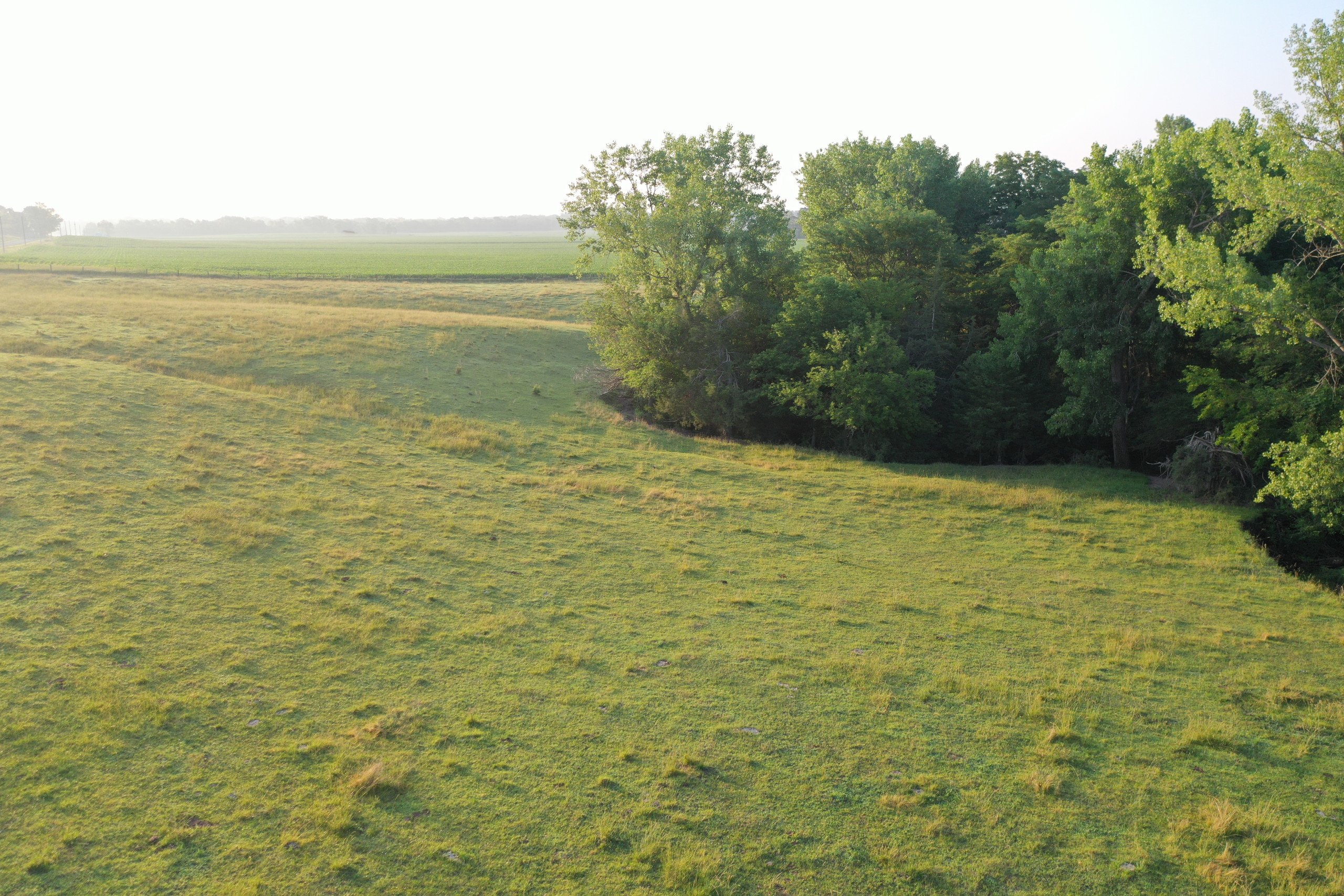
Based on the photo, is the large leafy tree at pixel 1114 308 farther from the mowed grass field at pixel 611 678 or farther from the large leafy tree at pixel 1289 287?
the mowed grass field at pixel 611 678

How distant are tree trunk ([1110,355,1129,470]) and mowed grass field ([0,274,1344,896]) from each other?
8356mm

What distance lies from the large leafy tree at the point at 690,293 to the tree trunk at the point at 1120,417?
55.6 ft

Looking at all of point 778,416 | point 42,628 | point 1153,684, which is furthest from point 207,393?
point 1153,684

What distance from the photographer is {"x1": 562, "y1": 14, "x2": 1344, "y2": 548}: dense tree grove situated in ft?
79.6

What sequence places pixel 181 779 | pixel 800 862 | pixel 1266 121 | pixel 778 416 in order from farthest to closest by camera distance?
1. pixel 778 416
2. pixel 1266 121
3. pixel 181 779
4. pixel 800 862

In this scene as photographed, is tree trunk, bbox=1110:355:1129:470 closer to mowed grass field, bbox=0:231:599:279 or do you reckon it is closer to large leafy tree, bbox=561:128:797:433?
large leafy tree, bbox=561:128:797:433

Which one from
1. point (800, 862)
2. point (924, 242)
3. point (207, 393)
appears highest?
point (924, 242)

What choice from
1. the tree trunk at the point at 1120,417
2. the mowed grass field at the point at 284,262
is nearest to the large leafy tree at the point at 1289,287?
the tree trunk at the point at 1120,417

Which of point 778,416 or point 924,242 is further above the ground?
point 924,242

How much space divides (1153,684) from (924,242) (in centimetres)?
3433

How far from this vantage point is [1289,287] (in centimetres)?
2172

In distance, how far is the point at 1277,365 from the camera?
27.8 meters

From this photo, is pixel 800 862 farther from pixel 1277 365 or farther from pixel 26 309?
pixel 26 309

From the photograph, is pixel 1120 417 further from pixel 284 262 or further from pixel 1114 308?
pixel 284 262
